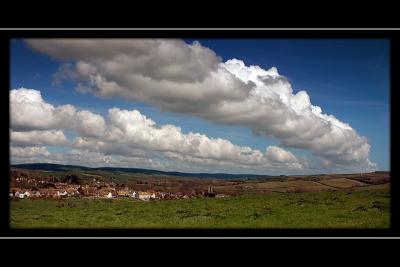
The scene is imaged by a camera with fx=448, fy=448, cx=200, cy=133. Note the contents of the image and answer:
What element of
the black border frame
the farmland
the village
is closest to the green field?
the farmland

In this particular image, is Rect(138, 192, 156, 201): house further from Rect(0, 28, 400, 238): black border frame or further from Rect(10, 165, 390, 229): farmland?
Rect(0, 28, 400, 238): black border frame

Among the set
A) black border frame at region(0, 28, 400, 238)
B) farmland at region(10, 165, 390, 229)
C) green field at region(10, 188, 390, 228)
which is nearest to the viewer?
black border frame at region(0, 28, 400, 238)

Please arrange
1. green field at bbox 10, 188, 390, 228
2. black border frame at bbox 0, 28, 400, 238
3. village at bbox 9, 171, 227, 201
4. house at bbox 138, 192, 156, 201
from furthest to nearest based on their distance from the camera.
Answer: house at bbox 138, 192, 156, 201
village at bbox 9, 171, 227, 201
green field at bbox 10, 188, 390, 228
black border frame at bbox 0, 28, 400, 238

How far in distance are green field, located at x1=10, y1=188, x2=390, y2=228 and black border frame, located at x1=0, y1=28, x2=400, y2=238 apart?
4.56 m

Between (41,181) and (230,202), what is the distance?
31.9ft

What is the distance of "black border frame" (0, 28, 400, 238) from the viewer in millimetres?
7090
